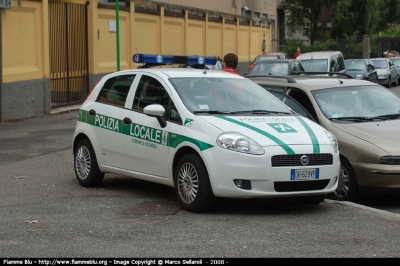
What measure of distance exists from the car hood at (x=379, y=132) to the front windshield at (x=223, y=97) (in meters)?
1.05

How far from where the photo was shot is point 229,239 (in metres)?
7.03

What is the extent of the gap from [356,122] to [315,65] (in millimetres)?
16458

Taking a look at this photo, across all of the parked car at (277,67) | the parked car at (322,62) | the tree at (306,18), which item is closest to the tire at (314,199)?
the parked car at (277,67)

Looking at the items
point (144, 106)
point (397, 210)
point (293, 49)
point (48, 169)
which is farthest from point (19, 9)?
point (293, 49)

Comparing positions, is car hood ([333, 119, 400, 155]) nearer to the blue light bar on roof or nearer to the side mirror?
the blue light bar on roof

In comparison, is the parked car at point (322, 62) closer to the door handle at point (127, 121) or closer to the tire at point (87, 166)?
the tire at point (87, 166)

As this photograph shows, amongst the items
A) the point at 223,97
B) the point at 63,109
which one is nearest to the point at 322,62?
the point at 63,109

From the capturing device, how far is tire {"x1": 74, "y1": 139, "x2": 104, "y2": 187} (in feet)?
32.8

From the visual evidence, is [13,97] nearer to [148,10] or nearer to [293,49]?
[148,10]

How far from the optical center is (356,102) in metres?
10.8

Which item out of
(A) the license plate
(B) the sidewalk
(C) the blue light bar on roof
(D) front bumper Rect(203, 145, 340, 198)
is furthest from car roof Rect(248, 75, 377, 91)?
(B) the sidewalk

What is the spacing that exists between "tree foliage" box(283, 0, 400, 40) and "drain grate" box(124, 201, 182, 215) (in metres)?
47.0

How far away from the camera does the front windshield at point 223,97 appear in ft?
29.2

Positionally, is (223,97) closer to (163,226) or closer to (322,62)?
(163,226)
